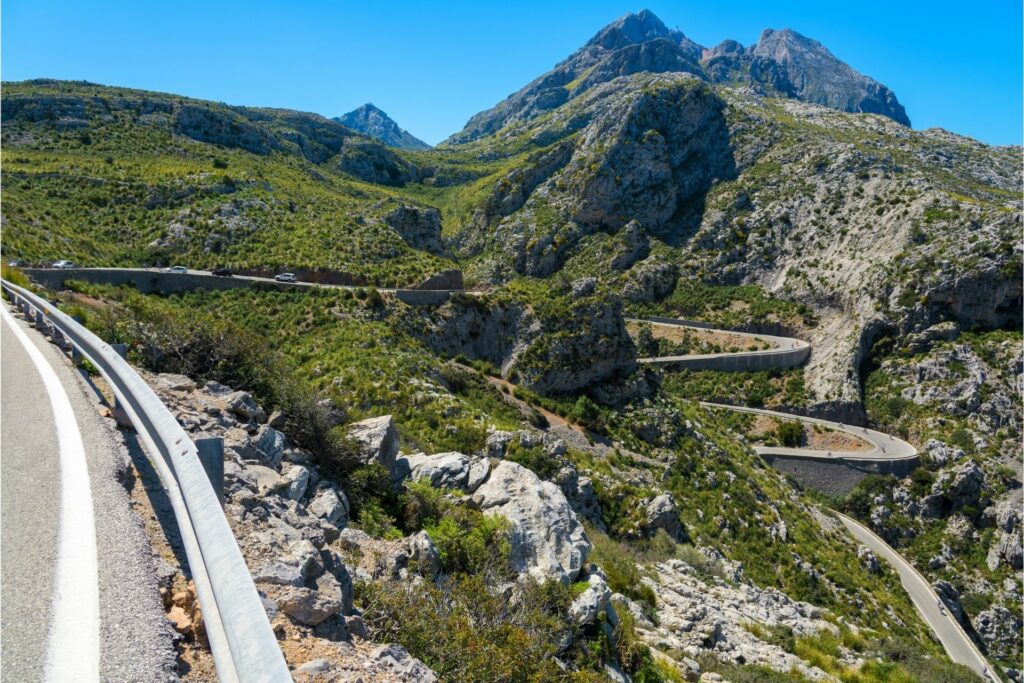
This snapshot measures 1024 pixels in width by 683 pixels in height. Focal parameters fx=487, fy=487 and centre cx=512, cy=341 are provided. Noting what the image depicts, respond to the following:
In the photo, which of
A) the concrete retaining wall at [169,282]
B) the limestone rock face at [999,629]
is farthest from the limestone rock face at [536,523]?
the limestone rock face at [999,629]

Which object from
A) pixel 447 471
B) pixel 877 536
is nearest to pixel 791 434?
pixel 877 536

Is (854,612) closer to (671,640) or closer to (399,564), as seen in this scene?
(671,640)

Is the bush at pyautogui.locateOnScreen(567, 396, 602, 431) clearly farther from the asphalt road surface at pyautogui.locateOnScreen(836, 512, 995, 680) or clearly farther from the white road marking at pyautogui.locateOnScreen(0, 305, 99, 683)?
the white road marking at pyautogui.locateOnScreen(0, 305, 99, 683)

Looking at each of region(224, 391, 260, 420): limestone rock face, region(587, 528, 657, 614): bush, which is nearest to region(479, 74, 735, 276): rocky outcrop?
region(587, 528, 657, 614): bush

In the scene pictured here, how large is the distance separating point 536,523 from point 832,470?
39.6 meters

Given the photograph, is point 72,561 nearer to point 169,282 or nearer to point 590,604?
point 590,604

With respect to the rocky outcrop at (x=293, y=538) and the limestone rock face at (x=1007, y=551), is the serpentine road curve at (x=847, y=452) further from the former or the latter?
the rocky outcrop at (x=293, y=538)

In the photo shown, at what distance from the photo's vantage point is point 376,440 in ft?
29.9

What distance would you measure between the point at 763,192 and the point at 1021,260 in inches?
1313

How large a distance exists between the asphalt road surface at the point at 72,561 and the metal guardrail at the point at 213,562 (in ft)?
1.61

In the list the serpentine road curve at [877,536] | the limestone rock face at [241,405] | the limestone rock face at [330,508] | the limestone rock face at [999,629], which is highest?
the limestone rock face at [241,405]

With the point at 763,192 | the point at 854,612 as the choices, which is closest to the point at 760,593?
the point at 854,612

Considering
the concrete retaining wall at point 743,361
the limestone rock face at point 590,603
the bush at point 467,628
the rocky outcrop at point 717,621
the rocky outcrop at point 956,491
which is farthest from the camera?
the concrete retaining wall at point 743,361

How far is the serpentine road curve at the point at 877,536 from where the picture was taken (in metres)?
24.7
